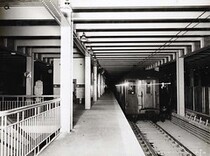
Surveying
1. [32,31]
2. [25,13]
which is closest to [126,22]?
[25,13]

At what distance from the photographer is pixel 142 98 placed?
13.4 metres

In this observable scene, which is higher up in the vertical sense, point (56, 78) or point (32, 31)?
point (32, 31)

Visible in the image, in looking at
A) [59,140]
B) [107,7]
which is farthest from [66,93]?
[107,7]

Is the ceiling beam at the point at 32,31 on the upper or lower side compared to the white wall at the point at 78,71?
upper

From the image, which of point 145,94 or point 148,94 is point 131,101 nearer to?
point 145,94

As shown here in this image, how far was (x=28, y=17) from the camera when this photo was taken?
7.28m

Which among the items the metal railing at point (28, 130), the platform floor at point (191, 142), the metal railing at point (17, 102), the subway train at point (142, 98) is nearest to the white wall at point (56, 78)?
the metal railing at point (17, 102)

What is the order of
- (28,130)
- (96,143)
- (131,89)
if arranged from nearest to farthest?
(28,130), (96,143), (131,89)

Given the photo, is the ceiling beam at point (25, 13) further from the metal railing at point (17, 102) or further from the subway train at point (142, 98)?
the subway train at point (142, 98)

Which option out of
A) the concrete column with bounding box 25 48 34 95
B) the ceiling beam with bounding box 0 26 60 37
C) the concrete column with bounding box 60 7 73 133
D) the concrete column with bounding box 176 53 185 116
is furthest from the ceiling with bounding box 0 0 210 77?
the concrete column with bounding box 176 53 185 116

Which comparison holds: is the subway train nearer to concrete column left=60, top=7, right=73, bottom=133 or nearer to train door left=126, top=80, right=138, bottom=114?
train door left=126, top=80, right=138, bottom=114

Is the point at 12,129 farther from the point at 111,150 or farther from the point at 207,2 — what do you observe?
the point at 207,2

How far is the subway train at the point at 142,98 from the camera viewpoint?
522 inches

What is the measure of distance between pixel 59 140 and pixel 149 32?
19.8ft
